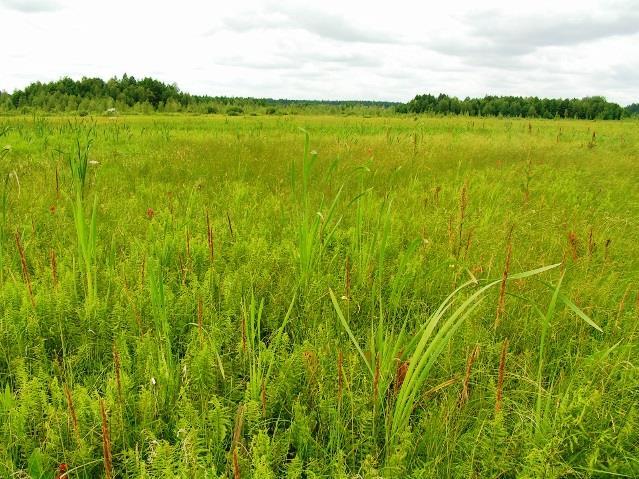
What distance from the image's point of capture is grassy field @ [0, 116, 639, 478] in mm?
1266

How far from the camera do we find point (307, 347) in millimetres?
1695

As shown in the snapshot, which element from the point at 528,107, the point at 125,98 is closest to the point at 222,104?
the point at 125,98

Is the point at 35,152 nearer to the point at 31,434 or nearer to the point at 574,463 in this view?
the point at 31,434

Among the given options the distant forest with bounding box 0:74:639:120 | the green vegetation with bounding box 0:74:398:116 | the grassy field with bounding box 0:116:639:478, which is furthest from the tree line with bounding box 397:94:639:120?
the grassy field with bounding box 0:116:639:478

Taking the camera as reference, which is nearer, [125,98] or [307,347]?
[307,347]

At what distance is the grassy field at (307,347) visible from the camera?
127cm

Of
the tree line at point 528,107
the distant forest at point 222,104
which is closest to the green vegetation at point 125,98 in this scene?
the distant forest at point 222,104

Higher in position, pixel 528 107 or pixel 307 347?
pixel 528 107

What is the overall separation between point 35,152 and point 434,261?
24.4ft

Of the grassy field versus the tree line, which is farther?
the tree line

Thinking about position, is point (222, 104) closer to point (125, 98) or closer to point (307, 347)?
point (125, 98)

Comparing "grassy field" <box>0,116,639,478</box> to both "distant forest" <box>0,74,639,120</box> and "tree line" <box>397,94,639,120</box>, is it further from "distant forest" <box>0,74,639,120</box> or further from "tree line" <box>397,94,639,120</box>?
"tree line" <box>397,94,639,120</box>

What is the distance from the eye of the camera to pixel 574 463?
1300 mm

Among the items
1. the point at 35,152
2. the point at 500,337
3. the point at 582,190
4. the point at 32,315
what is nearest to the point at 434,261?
the point at 500,337
